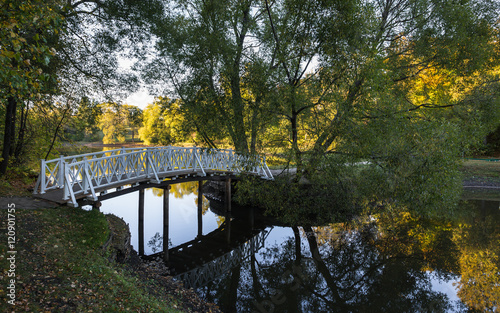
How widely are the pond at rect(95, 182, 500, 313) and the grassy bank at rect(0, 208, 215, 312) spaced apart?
2.64 meters

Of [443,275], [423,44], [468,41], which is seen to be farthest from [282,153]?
[468,41]

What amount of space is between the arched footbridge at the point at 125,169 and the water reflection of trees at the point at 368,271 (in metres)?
3.78

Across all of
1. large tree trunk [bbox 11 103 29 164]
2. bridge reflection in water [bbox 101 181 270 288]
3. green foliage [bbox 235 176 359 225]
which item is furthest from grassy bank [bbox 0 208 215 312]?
large tree trunk [bbox 11 103 29 164]

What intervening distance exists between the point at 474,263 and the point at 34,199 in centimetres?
1430

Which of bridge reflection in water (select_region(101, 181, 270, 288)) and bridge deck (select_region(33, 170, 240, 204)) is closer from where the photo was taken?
bridge deck (select_region(33, 170, 240, 204))

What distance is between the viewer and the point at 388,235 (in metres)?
12.5

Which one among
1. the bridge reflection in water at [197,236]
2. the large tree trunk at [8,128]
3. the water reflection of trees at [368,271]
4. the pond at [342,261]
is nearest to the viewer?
the water reflection of trees at [368,271]

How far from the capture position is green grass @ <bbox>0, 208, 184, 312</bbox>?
15.1ft

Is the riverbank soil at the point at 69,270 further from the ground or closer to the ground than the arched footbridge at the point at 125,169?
closer to the ground

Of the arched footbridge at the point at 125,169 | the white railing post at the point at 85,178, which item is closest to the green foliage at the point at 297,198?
the arched footbridge at the point at 125,169

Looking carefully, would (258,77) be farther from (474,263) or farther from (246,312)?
(474,263)

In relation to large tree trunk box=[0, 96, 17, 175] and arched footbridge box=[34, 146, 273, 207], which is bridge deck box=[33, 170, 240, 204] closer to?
arched footbridge box=[34, 146, 273, 207]

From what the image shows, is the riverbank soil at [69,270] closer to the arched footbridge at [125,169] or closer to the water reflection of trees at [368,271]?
the arched footbridge at [125,169]

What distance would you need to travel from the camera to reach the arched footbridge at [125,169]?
8.55 m
